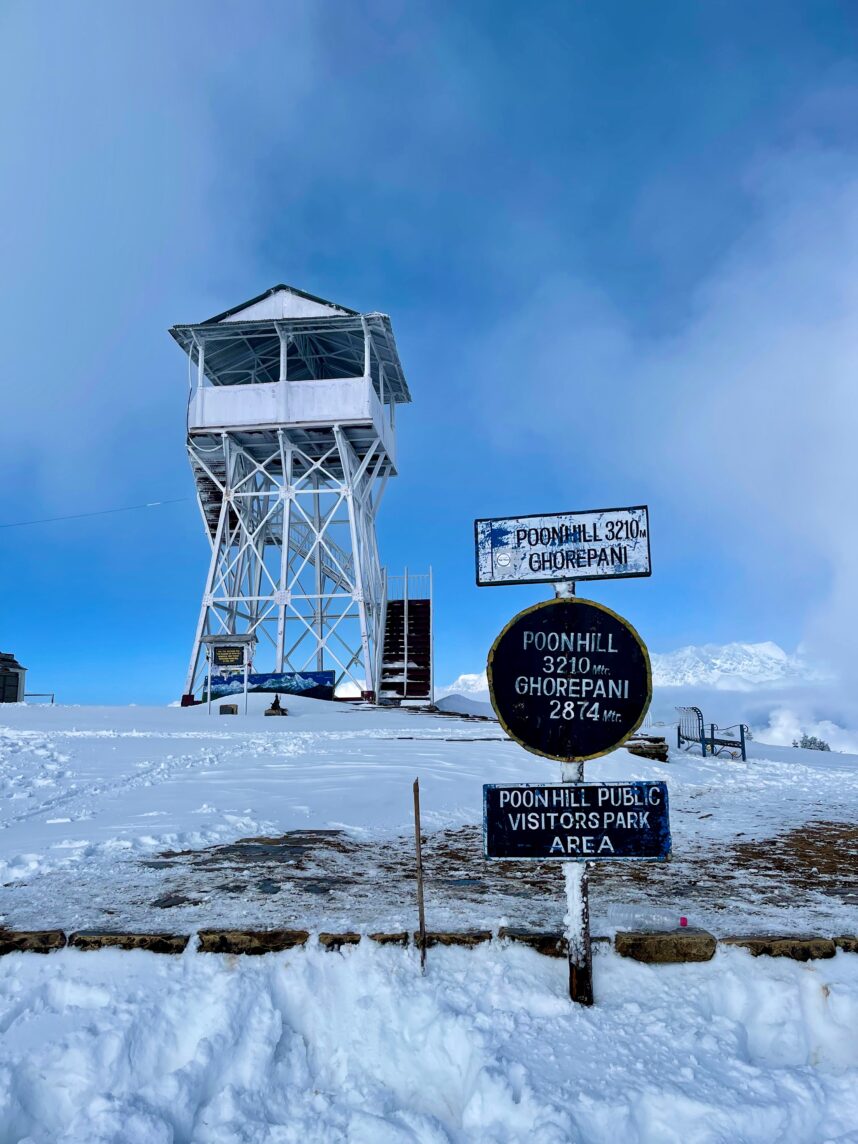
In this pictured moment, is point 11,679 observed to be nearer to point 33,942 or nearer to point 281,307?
point 281,307

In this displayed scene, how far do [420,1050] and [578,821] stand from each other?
1.17 m

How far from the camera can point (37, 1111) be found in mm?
2730

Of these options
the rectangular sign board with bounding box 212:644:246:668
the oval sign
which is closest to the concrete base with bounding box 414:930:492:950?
the oval sign

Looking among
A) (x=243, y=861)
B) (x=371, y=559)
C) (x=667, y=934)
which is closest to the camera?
(x=667, y=934)

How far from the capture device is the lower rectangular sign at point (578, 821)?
3.46m

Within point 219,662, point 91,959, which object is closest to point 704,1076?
point 91,959

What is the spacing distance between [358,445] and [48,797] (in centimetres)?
2211

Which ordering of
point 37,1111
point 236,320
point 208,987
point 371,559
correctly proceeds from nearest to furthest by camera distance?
point 37,1111
point 208,987
point 236,320
point 371,559

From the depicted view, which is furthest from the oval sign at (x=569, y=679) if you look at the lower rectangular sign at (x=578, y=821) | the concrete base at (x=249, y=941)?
the concrete base at (x=249, y=941)

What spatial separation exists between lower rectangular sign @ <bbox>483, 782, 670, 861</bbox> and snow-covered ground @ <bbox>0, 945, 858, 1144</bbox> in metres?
0.57

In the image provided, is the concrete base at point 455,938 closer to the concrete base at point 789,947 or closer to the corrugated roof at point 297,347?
the concrete base at point 789,947

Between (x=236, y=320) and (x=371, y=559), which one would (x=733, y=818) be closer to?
(x=371, y=559)

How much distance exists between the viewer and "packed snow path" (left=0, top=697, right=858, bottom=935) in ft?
13.6

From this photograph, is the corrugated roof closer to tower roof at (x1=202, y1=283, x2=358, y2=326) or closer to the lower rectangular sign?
tower roof at (x1=202, y1=283, x2=358, y2=326)
